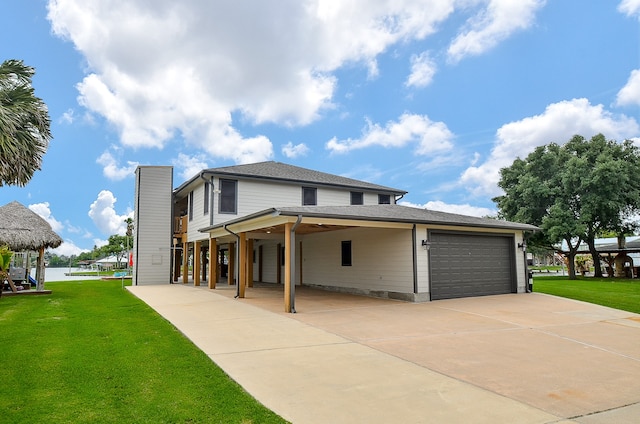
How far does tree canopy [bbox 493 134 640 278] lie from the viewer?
25359 millimetres

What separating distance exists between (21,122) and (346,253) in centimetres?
1086

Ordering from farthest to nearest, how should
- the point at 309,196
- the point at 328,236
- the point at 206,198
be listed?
the point at 309,196, the point at 206,198, the point at 328,236

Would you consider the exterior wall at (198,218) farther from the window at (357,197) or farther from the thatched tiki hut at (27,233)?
the window at (357,197)

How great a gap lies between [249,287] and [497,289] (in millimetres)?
10300

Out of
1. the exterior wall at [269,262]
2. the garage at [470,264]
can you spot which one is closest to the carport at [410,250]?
the garage at [470,264]

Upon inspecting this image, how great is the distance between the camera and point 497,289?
557 inches

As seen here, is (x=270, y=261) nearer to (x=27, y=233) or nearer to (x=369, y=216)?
(x=27, y=233)

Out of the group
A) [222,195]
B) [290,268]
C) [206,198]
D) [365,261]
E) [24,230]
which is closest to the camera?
[290,268]

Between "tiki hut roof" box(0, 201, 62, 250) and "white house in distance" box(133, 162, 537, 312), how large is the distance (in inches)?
188

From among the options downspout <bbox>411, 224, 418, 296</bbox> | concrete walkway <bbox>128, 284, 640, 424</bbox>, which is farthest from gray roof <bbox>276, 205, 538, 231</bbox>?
concrete walkway <bbox>128, 284, 640, 424</bbox>

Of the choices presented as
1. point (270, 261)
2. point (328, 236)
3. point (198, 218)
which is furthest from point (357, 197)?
point (198, 218)

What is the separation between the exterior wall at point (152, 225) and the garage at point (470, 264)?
15.1m

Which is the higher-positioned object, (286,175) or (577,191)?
(577,191)

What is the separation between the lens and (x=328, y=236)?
16.7 m
